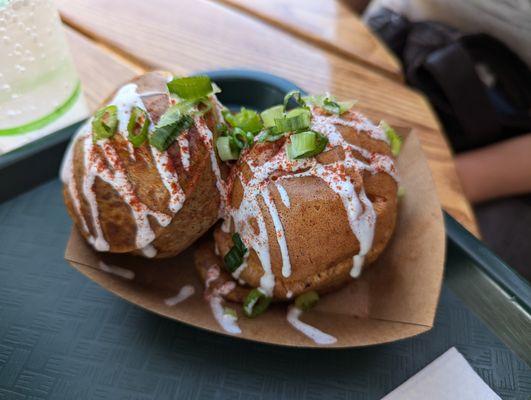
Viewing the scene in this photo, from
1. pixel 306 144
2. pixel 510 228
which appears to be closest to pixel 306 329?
pixel 306 144

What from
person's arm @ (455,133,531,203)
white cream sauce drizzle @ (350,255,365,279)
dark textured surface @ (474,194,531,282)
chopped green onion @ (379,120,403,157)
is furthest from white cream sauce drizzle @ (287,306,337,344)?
person's arm @ (455,133,531,203)

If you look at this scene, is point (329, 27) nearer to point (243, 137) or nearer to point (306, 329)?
point (243, 137)

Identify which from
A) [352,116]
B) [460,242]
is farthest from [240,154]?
[460,242]

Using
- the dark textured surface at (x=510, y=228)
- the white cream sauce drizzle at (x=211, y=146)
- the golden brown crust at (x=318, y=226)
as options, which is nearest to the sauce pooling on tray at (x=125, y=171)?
the white cream sauce drizzle at (x=211, y=146)

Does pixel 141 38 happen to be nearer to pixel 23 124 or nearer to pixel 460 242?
pixel 23 124

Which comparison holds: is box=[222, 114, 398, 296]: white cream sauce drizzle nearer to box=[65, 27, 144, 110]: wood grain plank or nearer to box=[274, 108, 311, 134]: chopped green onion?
box=[274, 108, 311, 134]: chopped green onion

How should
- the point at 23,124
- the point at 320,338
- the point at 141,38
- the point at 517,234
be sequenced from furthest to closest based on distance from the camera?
1. the point at 141,38
2. the point at 517,234
3. the point at 23,124
4. the point at 320,338

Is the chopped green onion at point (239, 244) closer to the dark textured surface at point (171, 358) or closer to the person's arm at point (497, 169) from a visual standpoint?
the dark textured surface at point (171, 358)
